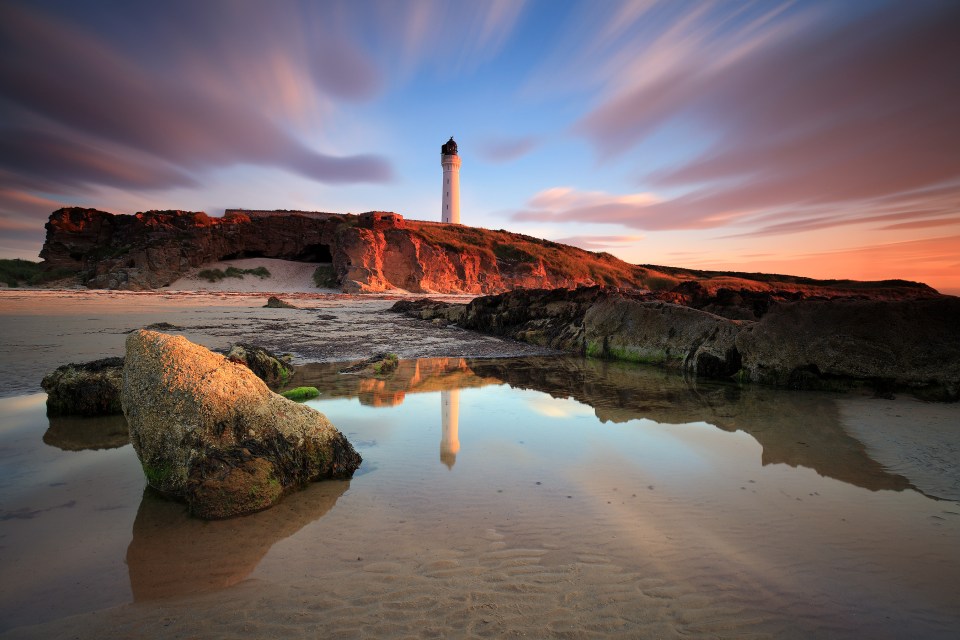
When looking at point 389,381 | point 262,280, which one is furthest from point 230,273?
point 389,381

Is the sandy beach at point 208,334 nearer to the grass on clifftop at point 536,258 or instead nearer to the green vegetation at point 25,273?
the green vegetation at point 25,273

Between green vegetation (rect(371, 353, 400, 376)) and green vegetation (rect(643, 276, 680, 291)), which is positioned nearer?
green vegetation (rect(371, 353, 400, 376))

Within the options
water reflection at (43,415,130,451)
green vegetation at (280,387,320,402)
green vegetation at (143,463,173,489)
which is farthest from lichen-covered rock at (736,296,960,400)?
water reflection at (43,415,130,451)

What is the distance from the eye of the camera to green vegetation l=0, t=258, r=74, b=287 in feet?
114

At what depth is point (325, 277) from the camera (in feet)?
139

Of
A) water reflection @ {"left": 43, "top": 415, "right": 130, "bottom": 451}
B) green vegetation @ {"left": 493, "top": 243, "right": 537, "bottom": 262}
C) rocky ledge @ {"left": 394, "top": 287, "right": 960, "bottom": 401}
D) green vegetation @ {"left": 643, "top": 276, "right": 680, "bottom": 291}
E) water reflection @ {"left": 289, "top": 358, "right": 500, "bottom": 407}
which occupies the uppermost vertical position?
green vegetation @ {"left": 493, "top": 243, "right": 537, "bottom": 262}

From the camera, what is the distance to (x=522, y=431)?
207 inches

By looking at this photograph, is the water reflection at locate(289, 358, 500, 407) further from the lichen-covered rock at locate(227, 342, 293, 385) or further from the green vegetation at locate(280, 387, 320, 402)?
the lichen-covered rock at locate(227, 342, 293, 385)

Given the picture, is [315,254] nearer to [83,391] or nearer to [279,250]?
[279,250]

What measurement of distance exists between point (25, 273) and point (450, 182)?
50.5 m

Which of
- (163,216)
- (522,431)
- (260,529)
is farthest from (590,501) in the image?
(163,216)

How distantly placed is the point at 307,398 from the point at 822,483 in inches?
244

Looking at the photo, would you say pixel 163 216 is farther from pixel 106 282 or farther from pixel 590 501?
pixel 590 501

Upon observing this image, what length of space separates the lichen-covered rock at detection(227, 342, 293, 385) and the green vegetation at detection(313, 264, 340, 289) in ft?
113
